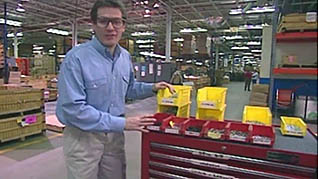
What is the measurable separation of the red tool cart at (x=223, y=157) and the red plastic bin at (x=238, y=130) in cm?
2

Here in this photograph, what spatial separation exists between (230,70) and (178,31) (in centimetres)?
1095

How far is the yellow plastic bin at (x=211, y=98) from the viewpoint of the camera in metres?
1.66

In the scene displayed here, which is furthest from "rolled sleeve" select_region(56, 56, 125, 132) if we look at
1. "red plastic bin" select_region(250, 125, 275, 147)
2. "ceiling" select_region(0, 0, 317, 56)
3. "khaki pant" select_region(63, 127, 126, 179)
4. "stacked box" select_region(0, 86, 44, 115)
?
"ceiling" select_region(0, 0, 317, 56)

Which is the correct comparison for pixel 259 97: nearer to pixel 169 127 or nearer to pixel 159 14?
pixel 169 127

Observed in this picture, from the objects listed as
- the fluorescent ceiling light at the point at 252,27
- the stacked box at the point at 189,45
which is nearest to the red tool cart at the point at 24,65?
the stacked box at the point at 189,45

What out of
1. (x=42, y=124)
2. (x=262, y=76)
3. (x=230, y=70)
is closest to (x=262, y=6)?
(x=262, y=76)

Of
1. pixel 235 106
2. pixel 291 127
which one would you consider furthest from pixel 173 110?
pixel 235 106

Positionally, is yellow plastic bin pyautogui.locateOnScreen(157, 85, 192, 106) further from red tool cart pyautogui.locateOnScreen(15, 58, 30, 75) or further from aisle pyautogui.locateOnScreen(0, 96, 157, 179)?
red tool cart pyautogui.locateOnScreen(15, 58, 30, 75)

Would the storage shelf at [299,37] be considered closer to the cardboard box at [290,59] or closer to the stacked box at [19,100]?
the cardboard box at [290,59]

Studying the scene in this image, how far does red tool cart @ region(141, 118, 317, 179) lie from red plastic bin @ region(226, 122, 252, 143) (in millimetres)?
21

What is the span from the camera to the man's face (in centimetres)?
128

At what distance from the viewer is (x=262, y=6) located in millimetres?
9977

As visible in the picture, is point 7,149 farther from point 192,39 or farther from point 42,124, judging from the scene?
point 192,39

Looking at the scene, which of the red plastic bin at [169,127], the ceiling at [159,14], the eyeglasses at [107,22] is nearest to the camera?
the eyeglasses at [107,22]
